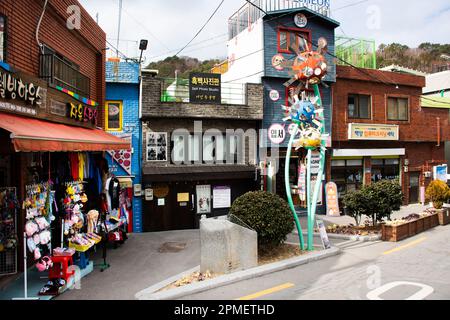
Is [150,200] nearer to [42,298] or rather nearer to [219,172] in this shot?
[219,172]

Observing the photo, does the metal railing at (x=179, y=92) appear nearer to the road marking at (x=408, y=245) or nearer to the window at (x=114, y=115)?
the window at (x=114, y=115)

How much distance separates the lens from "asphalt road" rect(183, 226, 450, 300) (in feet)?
23.7

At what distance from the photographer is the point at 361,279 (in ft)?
26.8

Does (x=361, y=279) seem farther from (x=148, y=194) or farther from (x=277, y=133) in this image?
(x=277, y=133)

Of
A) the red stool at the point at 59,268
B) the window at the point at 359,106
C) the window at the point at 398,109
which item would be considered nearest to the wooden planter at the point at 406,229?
the window at the point at 359,106

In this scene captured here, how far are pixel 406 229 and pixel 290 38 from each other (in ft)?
32.4

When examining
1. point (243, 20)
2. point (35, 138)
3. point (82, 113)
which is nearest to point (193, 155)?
point (82, 113)

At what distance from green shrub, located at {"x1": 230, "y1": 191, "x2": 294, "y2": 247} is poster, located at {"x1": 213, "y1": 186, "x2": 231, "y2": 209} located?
586 cm

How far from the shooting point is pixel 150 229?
48.7 feet

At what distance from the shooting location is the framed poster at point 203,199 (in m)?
15.5
